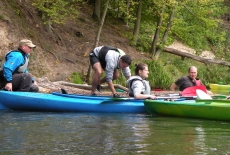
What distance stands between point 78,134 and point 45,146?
36.9 inches

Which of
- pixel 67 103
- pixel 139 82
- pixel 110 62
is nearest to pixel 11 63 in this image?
pixel 67 103

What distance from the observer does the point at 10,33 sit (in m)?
15.4

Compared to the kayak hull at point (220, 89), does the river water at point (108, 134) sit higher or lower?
lower

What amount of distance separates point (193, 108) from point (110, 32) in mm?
11116

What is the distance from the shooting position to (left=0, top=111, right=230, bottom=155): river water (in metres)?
5.79

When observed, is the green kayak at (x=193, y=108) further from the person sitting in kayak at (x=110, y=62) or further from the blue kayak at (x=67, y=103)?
the person sitting in kayak at (x=110, y=62)

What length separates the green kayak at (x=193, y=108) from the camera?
8258mm

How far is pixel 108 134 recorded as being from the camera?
22.5 ft

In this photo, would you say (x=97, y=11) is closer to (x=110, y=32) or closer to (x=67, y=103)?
(x=110, y=32)

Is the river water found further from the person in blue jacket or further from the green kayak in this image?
the person in blue jacket

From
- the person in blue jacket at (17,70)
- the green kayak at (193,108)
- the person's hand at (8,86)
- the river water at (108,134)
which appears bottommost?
the river water at (108,134)

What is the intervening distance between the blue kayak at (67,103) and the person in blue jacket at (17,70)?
24 cm

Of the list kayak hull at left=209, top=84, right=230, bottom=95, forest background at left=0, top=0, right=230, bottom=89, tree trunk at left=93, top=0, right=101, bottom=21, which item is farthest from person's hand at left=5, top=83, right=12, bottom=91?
tree trunk at left=93, top=0, right=101, bottom=21

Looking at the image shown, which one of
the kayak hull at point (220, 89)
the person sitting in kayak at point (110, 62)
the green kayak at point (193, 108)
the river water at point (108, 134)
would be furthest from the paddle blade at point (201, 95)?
the kayak hull at point (220, 89)
